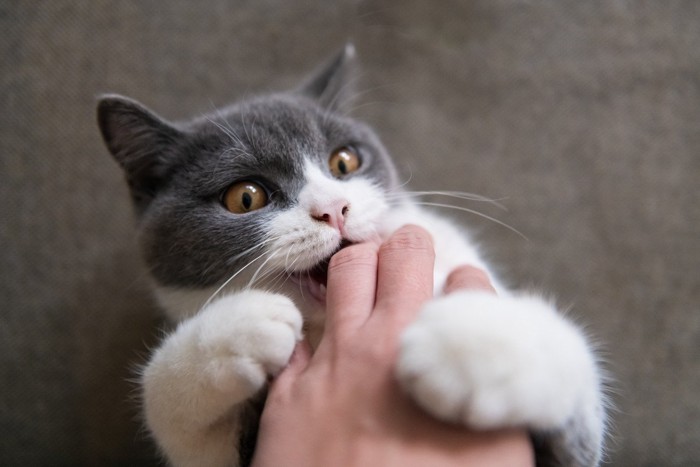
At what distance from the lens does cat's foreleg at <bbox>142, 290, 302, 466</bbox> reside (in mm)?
823

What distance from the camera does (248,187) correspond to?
3.66ft

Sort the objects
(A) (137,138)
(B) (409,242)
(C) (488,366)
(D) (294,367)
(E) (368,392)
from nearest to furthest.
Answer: (C) (488,366) → (E) (368,392) → (D) (294,367) → (B) (409,242) → (A) (137,138)

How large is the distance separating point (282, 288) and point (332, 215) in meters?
0.20

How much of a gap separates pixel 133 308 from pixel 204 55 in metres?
0.97

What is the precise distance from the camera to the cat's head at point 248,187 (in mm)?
1019

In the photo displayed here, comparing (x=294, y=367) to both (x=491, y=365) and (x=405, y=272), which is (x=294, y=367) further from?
(x=491, y=365)

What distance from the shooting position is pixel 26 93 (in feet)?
5.38

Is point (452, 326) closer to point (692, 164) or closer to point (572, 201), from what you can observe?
point (572, 201)

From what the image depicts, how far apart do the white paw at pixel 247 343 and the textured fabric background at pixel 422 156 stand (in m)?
0.85

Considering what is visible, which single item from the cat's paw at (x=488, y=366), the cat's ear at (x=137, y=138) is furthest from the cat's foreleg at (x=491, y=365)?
the cat's ear at (x=137, y=138)

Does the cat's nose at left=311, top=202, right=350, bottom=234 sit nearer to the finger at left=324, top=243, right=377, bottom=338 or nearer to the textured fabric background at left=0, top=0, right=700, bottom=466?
the finger at left=324, top=243, right=377, bottom=338

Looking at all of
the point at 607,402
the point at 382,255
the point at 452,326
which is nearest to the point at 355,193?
the point at 382,255

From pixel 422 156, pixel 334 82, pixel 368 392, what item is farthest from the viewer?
pixel 422 156

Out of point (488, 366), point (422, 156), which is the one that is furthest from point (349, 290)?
point (422, 156)
